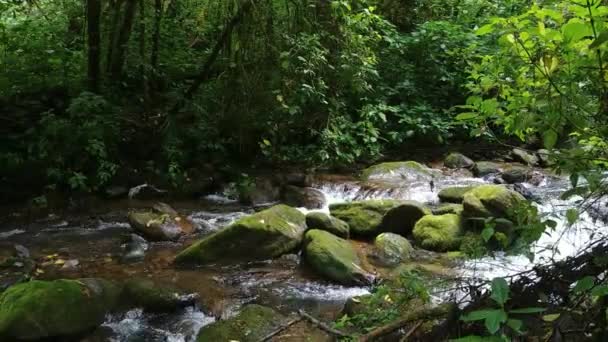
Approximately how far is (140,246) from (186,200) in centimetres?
185

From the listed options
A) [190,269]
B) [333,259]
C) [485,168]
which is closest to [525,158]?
[485,168]

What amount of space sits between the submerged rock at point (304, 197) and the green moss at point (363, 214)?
75 centimetres

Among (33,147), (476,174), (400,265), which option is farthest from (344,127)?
(33,147)

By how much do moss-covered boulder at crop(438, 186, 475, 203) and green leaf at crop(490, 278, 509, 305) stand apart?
5.81 meters

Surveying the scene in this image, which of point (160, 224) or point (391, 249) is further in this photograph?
point (160, 224)

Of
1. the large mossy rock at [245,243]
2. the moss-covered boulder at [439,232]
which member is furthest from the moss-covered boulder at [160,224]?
the moss-covered boulder at [439,232]

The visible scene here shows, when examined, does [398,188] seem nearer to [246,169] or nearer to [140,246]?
[246,169]

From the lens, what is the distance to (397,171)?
28.7ft

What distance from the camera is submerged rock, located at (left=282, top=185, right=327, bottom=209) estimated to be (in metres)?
7.57

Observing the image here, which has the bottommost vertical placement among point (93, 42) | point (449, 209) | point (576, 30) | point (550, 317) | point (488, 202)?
point (449, 209)

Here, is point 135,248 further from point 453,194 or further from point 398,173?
point 398,173

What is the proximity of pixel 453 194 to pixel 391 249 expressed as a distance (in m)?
2.10

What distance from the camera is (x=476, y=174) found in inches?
355

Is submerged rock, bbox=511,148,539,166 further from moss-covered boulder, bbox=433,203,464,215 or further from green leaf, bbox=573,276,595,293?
green leaf, bbox=573,276,595,293
